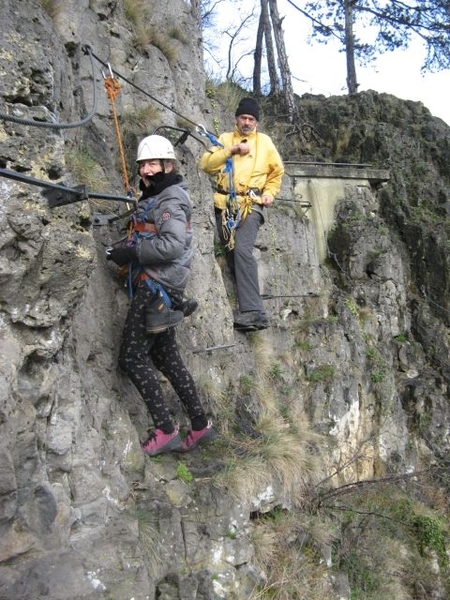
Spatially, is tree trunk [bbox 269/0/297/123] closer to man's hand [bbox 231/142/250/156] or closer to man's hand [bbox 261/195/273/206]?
man's hand [bbox 261/195/273/206]

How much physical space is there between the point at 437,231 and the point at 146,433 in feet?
28.4

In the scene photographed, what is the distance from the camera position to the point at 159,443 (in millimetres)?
4793

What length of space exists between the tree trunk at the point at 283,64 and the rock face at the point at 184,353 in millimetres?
2881

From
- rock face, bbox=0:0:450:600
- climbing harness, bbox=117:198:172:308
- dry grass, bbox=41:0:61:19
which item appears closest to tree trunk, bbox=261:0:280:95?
rock face, bbox=0:0:450:600

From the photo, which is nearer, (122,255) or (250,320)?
(122,255)

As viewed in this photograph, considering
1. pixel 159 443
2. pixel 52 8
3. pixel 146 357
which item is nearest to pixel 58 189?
pixel 146 357

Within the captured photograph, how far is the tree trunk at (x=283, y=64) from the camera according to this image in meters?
13.6

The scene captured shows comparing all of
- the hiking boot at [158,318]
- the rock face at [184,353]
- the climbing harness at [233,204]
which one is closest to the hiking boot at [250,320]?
the rock face at [184,353]

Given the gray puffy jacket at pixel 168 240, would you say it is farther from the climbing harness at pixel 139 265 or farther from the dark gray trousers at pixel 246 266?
the dark gray trousers at pixel 246 266

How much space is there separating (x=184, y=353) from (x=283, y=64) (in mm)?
10267

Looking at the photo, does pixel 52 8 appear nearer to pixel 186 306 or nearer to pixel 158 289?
pixel 158 289

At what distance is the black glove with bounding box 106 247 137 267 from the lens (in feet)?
15.7

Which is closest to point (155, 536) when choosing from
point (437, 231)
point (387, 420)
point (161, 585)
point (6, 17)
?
point (161, 585)

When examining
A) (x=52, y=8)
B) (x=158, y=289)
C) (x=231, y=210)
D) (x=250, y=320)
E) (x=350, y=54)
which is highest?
(x=350, y=54)
